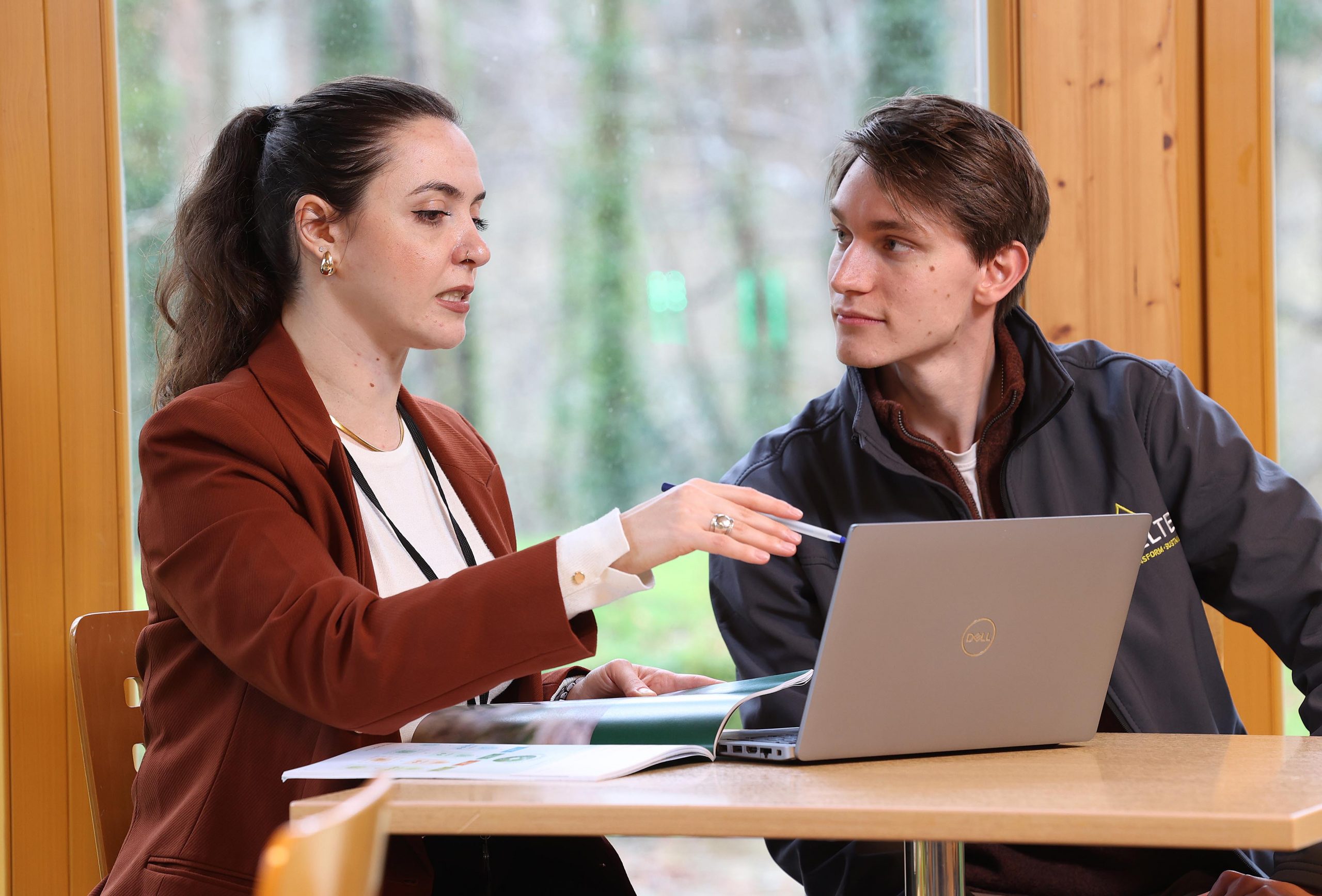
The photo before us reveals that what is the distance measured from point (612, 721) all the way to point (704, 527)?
0.67 ft

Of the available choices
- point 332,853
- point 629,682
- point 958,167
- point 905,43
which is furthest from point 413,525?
point 905,43

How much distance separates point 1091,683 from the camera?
1176 mm

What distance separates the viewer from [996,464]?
177cm

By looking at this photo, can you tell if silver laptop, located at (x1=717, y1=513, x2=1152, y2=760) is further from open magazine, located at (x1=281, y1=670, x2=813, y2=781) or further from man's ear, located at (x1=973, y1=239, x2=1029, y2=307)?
man's ear, located at (x1=973, y1=239, x2=1029, y2=307)

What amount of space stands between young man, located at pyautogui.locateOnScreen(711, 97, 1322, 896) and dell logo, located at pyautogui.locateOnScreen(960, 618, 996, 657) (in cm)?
48

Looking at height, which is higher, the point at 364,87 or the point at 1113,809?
the point at 364,87

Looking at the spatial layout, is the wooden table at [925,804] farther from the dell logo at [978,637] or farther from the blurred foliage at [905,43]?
the blurred foliage at [905,43]

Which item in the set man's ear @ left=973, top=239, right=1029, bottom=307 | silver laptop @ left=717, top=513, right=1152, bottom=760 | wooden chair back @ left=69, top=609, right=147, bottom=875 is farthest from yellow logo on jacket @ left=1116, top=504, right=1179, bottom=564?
wooden chair back @ left=69, top=609, right=147, bottom=875

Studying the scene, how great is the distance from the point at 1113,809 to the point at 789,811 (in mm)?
227

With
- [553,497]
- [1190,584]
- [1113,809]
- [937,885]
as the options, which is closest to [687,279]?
[553,497]

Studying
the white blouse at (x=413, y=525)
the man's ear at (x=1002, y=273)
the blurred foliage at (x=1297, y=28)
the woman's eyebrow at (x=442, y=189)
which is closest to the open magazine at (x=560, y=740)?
the white blouse at (x=413, y=525)

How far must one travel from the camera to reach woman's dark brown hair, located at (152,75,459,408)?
1.61 metres

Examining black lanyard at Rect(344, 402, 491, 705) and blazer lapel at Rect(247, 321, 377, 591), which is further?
black lanyard at Rect(344, 402, 491, 705)

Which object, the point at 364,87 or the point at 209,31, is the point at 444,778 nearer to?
the point at 364,87
